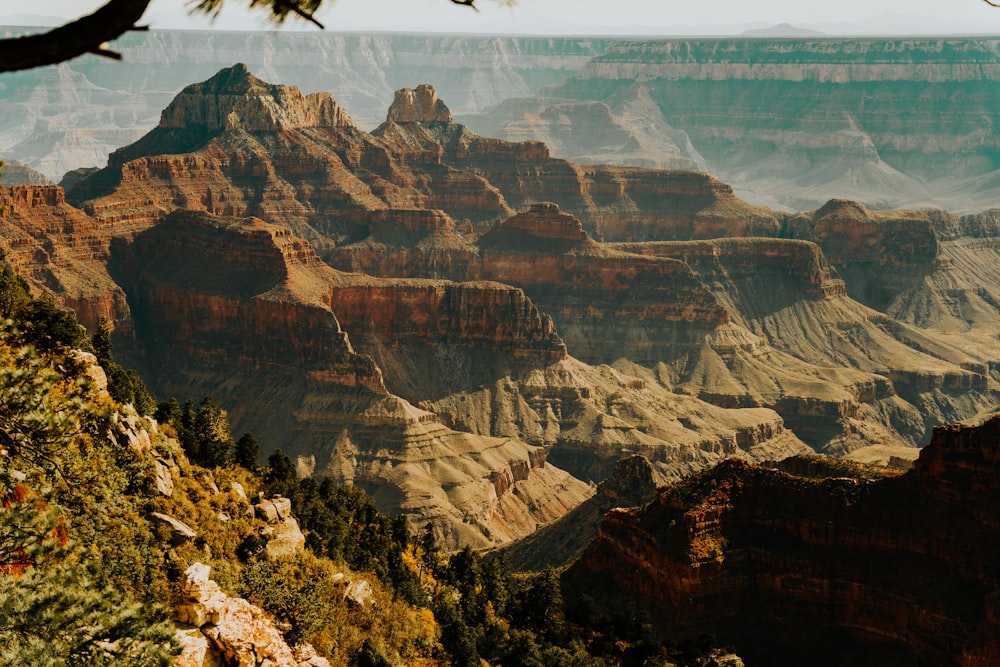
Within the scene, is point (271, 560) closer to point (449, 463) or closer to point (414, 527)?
point (414, 527)

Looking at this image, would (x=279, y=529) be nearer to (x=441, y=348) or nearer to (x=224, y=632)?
(x=224, y=632)

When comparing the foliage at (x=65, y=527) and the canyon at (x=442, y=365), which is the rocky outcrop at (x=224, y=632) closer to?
the foliage at (x=65, y=527)

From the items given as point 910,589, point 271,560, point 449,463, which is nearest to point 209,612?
point 271,560

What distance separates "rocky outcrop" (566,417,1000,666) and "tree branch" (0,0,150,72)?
50.8m

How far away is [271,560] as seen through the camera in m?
45.9

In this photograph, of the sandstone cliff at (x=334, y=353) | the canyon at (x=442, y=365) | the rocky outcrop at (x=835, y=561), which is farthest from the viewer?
the canyon at (x=442, y=365)

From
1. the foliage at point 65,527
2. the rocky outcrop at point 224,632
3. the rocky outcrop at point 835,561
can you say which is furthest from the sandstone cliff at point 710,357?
the rocky outcrop at point 224,632

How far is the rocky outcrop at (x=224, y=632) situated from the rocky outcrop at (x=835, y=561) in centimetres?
3119

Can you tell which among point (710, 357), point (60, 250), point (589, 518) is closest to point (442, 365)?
point (710, 357)

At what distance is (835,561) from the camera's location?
63.4m

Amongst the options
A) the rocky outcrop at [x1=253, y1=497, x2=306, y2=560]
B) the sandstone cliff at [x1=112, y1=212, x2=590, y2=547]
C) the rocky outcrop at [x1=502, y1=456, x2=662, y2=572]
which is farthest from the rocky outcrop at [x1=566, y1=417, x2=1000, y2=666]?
the sandstone cliff at [x1=112, y1=212, x2=590, y2=547]

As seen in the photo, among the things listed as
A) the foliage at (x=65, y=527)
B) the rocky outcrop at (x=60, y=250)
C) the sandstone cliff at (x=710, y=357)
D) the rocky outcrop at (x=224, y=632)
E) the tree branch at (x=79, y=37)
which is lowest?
the rocky outcrop at (x=60, y=250)

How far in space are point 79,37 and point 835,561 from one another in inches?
2075

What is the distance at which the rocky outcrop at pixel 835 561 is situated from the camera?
198ft
